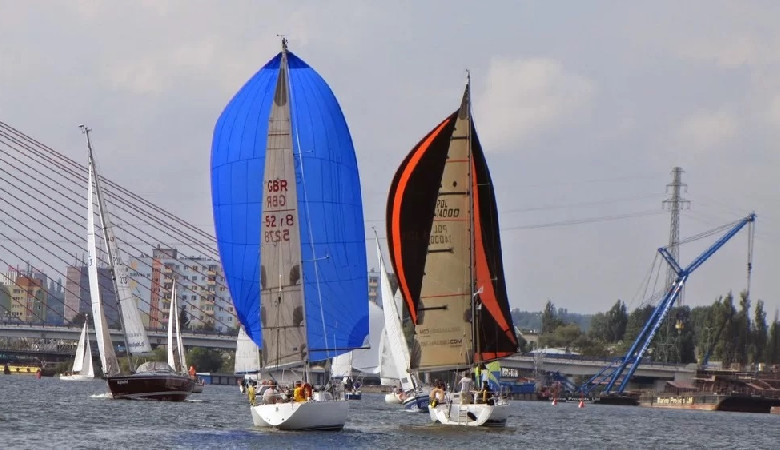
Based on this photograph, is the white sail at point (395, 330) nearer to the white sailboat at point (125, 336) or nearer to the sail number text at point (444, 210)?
the white sailboat at point (125, 336)

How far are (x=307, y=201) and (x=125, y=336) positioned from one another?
2926 centimetres

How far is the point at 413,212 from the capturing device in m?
46.5

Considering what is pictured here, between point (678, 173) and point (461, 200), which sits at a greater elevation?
point (678, 173)

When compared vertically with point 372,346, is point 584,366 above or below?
below

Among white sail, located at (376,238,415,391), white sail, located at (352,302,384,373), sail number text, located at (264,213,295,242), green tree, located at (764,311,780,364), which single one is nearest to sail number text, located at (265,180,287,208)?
sail number text, located at (264,213,295,242)

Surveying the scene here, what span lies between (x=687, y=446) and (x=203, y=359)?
115326 mm

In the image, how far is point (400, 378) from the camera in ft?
273

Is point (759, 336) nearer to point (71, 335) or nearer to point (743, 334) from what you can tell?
point (743, 334)

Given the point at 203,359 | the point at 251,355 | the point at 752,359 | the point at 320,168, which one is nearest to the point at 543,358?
the point at 752,359

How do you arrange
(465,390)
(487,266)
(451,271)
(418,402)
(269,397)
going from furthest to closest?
(418,402) → (487,266) → (451,271) → (465,390) → (269,397)

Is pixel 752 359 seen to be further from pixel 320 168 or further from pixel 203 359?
pixel 320 168

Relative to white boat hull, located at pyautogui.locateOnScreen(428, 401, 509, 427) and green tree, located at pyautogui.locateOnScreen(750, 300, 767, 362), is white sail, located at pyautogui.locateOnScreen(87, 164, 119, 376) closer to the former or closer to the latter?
white boat hull, located at pyautogui.locateOnScreen(428, 401, 509, 427)

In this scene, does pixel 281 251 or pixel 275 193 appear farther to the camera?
pixel 281 251

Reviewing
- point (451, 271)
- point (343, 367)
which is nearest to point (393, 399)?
point (343, 367)
